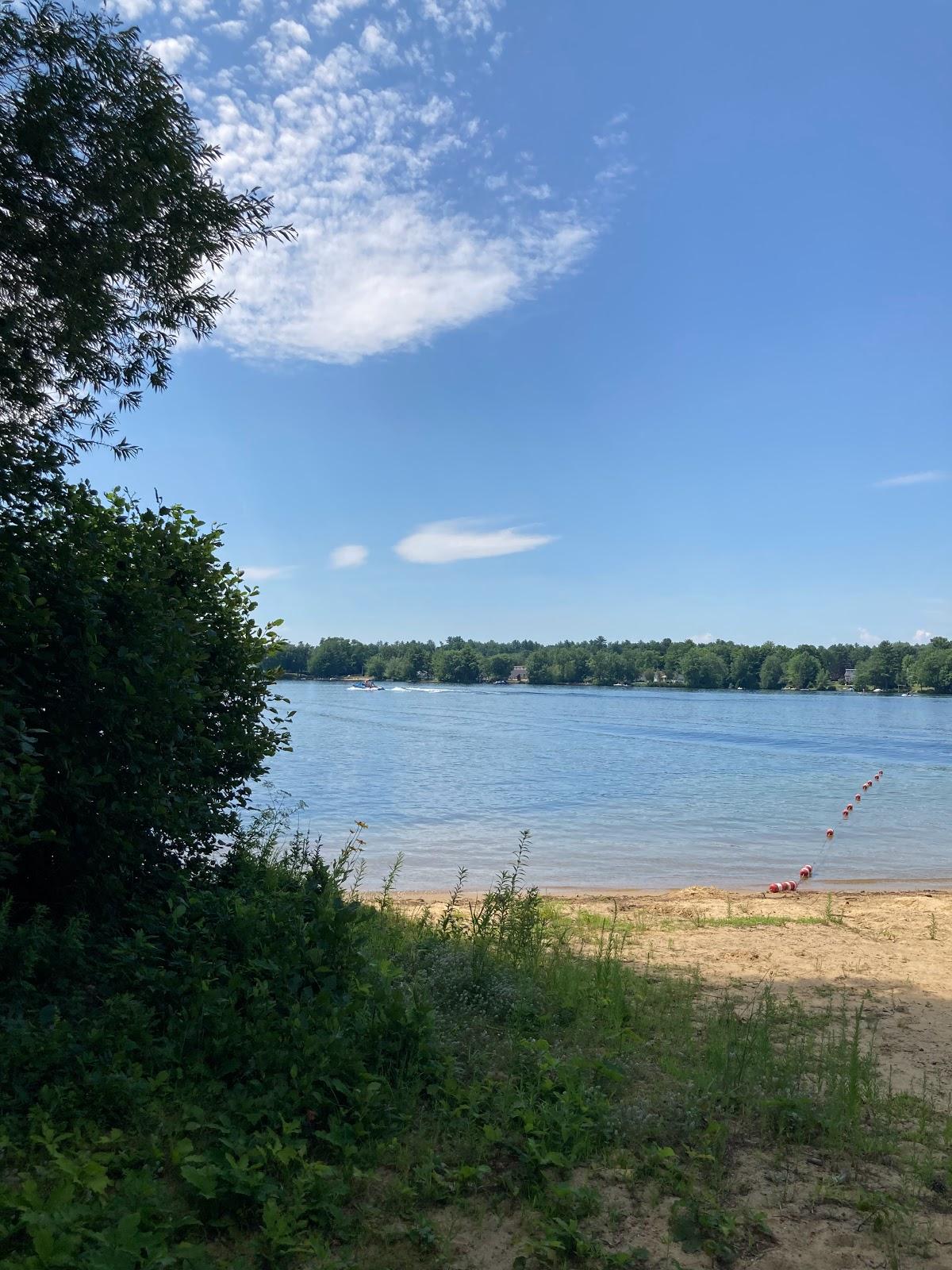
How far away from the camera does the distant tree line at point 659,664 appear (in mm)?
161250

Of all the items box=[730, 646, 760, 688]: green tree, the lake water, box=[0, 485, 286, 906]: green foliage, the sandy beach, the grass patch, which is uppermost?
box=[730, 646, 760, 688]: green tree

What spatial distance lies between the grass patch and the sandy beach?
2.41 feet

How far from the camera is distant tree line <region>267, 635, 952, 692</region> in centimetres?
16125

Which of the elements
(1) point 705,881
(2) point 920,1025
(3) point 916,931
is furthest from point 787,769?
(2) point 920,1025

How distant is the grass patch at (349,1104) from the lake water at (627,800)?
9372 mm

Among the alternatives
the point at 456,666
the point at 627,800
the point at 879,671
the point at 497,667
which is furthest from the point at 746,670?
the point at 627,800

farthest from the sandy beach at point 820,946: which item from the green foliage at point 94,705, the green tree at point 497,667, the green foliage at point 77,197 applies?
the green tree at point 497,667

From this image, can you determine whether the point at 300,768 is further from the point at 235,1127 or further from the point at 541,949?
the point at 235,1127

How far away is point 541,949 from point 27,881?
14.3 feet

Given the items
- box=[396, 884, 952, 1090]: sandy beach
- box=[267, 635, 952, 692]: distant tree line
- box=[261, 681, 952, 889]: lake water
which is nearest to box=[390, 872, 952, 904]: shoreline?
box=[396, 884, 952, 1090]: sandy beach

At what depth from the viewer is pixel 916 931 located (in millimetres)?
10750

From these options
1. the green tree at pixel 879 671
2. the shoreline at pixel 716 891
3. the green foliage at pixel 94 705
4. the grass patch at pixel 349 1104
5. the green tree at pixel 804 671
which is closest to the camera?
the grass patch at pixel 349 1104

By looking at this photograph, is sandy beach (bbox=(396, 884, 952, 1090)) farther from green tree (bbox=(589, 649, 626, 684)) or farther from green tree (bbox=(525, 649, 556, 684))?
green tree (bbox=(525, 649, 556, 684))

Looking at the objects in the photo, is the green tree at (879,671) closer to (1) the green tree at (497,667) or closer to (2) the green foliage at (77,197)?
(1) the green tree at (497,667)
